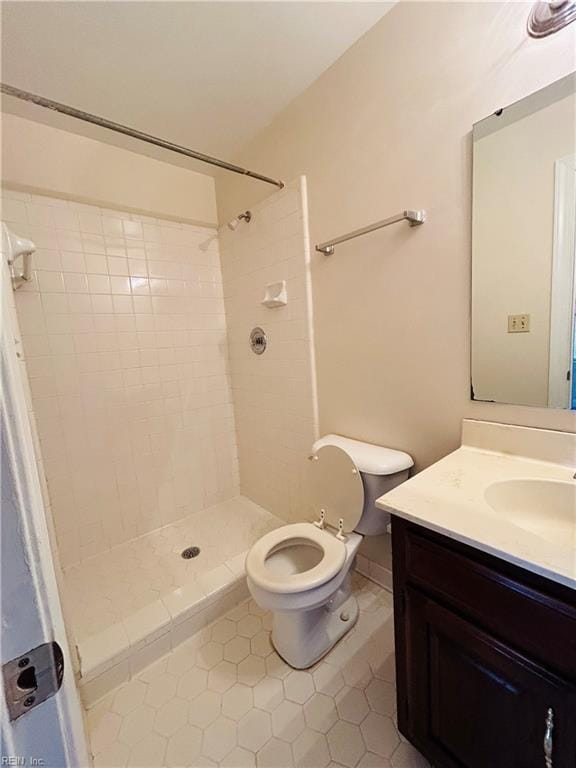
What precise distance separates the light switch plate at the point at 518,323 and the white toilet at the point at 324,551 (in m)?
0.61

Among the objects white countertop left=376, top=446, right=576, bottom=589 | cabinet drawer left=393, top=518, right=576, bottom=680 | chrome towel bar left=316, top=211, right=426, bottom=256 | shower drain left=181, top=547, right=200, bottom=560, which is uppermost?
chrome towel bar left=316, top=211, right=426, bottom=256

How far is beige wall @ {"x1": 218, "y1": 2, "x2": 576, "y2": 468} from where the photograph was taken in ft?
3.43

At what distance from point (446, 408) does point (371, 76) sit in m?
1.33

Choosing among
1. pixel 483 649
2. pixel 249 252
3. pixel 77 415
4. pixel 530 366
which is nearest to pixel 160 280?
pixel 249 252

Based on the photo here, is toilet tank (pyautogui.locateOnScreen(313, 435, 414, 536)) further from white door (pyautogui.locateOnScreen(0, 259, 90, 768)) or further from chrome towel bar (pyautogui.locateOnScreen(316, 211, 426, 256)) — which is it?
white door (pyautogui.locateOnScreen(0, 259, 90, 768))

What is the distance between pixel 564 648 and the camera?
61 cm

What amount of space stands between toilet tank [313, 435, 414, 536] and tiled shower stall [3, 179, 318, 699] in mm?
469

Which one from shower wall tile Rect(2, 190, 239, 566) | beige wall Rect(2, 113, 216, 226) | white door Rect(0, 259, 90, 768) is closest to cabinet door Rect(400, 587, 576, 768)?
white door Rect(0, 259, 90, 768)

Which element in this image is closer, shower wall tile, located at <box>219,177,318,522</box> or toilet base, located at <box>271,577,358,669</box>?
toilet base, located at <box>271,577,358,669</box>

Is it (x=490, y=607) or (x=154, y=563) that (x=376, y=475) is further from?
(x=154, y=563)

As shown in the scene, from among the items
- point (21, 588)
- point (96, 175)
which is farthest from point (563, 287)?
point (96, 175)

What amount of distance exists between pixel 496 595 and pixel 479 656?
16 cm

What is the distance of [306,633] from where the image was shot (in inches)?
51.3

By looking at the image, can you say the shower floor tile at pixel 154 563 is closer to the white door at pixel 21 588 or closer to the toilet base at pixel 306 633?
the toilet base at pixel 306 633
